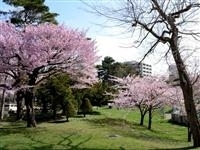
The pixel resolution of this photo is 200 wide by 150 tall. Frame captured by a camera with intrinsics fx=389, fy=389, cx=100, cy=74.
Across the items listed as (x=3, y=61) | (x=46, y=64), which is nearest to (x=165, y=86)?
(x=46, y=64)

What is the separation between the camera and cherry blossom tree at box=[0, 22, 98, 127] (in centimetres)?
2581

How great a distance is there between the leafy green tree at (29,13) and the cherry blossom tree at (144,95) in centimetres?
1104

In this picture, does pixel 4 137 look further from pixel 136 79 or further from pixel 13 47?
pixel 136 79

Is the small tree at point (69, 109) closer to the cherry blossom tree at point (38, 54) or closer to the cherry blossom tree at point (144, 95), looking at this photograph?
the cherry blossom tree at point (38, 54)

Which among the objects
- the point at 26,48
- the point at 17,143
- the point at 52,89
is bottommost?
the point at 17,143

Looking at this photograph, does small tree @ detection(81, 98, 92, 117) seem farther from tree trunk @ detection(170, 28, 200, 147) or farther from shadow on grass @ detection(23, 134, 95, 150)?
tree trunk @ detection(170, 28, 200, 147)

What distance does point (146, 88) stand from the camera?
125ft

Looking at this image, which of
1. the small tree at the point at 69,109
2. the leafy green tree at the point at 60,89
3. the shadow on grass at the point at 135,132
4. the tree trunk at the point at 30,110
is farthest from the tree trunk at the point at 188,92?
the leafy green tree at the point at 60,89

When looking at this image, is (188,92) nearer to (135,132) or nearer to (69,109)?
(135,132)

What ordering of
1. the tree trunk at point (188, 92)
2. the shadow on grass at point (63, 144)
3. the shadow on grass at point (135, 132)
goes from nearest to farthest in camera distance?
the shadow on grass at point (63, 144)
the tree trunk at point (188, 92)
the shadow on grass at point (135, 132)

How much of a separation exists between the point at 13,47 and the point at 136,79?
→ 1971cm

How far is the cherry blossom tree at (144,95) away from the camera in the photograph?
37281 mm

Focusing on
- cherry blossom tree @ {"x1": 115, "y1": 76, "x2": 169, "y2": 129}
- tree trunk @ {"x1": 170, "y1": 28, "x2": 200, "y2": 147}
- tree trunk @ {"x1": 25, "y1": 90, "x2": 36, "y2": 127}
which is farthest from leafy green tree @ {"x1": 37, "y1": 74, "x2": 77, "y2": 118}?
tree trunk @ {"x1": 170, "y1": 28, "x2": 200, "y2": 147}

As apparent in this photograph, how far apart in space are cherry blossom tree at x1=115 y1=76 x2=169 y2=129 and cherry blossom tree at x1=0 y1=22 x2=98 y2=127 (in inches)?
423
